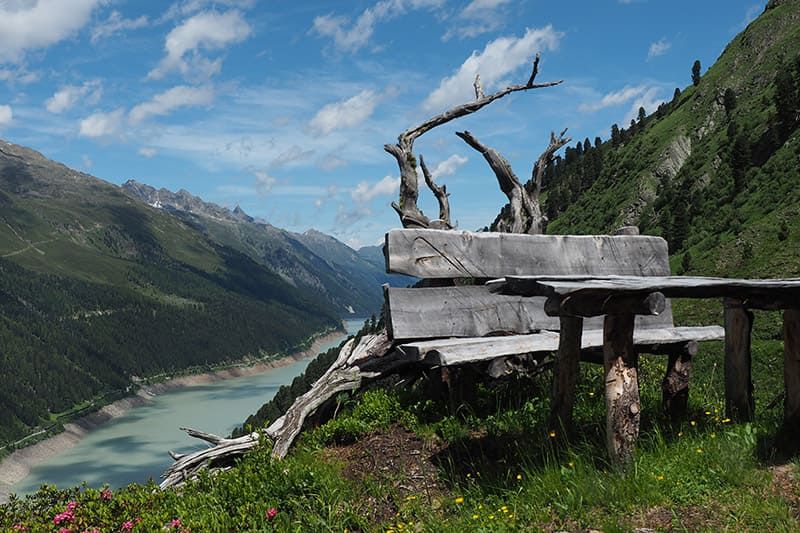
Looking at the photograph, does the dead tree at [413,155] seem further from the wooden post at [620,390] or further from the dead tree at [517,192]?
the wooden post at [620,390]

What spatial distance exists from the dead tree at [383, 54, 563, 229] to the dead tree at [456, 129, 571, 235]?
0.47 m

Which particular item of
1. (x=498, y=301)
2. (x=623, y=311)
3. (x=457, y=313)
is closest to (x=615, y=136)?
(x=498, y=301)

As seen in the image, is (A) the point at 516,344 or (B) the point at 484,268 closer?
(A) the point at 516,344

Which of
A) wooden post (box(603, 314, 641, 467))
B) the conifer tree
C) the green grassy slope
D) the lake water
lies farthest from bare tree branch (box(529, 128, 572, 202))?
the conifer tree

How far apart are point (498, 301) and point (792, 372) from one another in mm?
3522

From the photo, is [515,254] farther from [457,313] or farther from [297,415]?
[297,415]

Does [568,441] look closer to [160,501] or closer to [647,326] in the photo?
[647,326]

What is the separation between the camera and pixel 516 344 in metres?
7.59

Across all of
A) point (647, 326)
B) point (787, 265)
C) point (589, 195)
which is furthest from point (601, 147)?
point (647, 326)

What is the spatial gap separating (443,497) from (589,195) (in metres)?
139

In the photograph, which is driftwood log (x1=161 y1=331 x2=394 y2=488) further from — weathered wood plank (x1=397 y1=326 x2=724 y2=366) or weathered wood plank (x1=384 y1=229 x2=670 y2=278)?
weathered wood plank (x1=384 y1=229 x2=670 y2=278)

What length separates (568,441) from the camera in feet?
21.7

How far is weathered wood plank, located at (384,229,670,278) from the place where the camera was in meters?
8.55

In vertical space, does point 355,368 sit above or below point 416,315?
below
